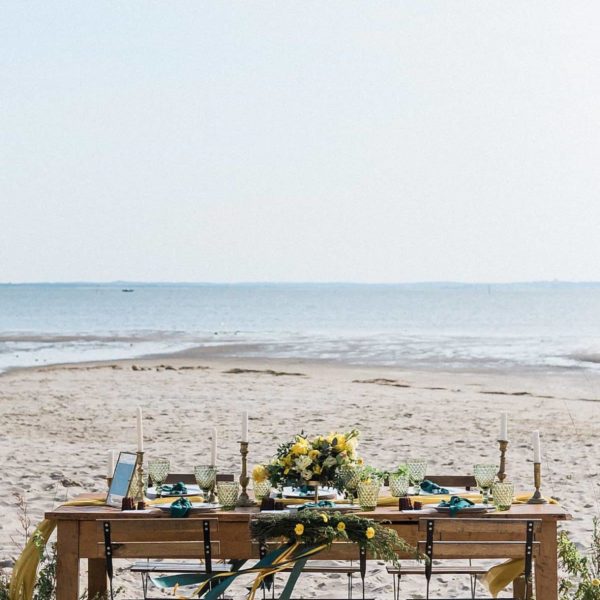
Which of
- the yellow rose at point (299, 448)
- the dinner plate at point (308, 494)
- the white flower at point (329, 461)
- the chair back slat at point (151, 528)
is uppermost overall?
the yellow rose at point (299, 448)

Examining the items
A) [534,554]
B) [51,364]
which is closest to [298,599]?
[534,554]

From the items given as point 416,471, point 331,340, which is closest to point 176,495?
point 416,471

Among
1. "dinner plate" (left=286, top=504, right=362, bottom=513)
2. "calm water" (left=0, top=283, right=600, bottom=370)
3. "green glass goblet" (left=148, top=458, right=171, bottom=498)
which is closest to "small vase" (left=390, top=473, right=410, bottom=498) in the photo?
"dinner plate" (left=286, top=504, right=362, bottom=513)

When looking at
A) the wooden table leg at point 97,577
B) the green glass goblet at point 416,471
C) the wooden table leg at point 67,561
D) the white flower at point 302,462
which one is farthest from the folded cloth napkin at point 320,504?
the wooden table leg at point 97,577

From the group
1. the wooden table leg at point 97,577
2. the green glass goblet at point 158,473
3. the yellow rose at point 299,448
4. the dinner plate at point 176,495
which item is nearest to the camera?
the yellow rose at point 299,448

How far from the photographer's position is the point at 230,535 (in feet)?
19.0

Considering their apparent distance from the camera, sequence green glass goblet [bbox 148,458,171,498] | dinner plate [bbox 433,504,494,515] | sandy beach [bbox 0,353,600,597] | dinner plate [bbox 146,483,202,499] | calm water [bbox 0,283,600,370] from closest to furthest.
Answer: dinner plate [bbox 433,504,494,515] < dinner plate [bbox 146,483,202,499] < green glass goblet [bbox 148,458,171,498] < sandy beach [bbox 0,353,600,597] < calm water [bbox 0,283,600,370]

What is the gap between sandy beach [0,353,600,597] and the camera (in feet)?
36.0

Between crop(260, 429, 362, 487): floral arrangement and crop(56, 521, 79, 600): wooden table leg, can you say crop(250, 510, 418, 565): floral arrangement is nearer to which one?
crop(260, 429, 362, 487): floral arrangement

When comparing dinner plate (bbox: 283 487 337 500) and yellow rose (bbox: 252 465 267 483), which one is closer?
yellow rose (bbox: 252 465 267 483)

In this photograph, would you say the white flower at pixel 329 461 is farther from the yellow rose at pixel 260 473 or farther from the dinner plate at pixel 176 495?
the dinner plate at pixel 176 495

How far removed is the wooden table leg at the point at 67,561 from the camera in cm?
575

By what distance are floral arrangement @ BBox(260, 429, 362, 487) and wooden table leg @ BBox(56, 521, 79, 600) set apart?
112 centimetres

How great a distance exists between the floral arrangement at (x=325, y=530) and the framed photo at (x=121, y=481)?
1176mm
